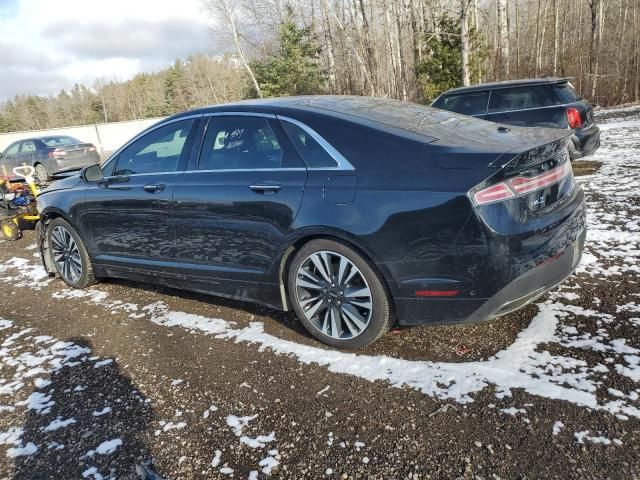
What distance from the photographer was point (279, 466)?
7.32 ft

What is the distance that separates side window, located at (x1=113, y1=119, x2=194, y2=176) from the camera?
3.99 m

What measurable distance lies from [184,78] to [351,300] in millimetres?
92812

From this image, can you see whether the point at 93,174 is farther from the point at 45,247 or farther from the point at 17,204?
the point at 17,204

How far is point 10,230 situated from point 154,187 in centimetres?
516

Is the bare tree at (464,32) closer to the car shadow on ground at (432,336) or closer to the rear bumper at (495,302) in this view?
the car shadow on ground at (432,336)

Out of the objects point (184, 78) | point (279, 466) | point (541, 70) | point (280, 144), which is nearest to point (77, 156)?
point (280, 144)

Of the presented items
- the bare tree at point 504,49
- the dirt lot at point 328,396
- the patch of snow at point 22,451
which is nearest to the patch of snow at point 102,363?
the dirt lot at point 328,396

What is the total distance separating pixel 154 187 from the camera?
401 centimetres

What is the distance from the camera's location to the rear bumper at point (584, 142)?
7.45 meters

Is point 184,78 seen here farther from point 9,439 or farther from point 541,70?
point 9,439

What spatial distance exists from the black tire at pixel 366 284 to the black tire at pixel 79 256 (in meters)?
2.69

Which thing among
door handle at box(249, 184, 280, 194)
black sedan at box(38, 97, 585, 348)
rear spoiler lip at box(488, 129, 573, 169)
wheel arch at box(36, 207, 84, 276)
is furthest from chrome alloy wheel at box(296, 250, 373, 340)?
wheel arch at box(36, 207, 84, 276)

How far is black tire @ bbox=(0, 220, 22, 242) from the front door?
3.98 m

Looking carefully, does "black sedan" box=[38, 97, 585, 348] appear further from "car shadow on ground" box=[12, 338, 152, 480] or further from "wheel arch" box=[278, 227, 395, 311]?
"car shadow on ground" box=[12, 338, 152, 480]
